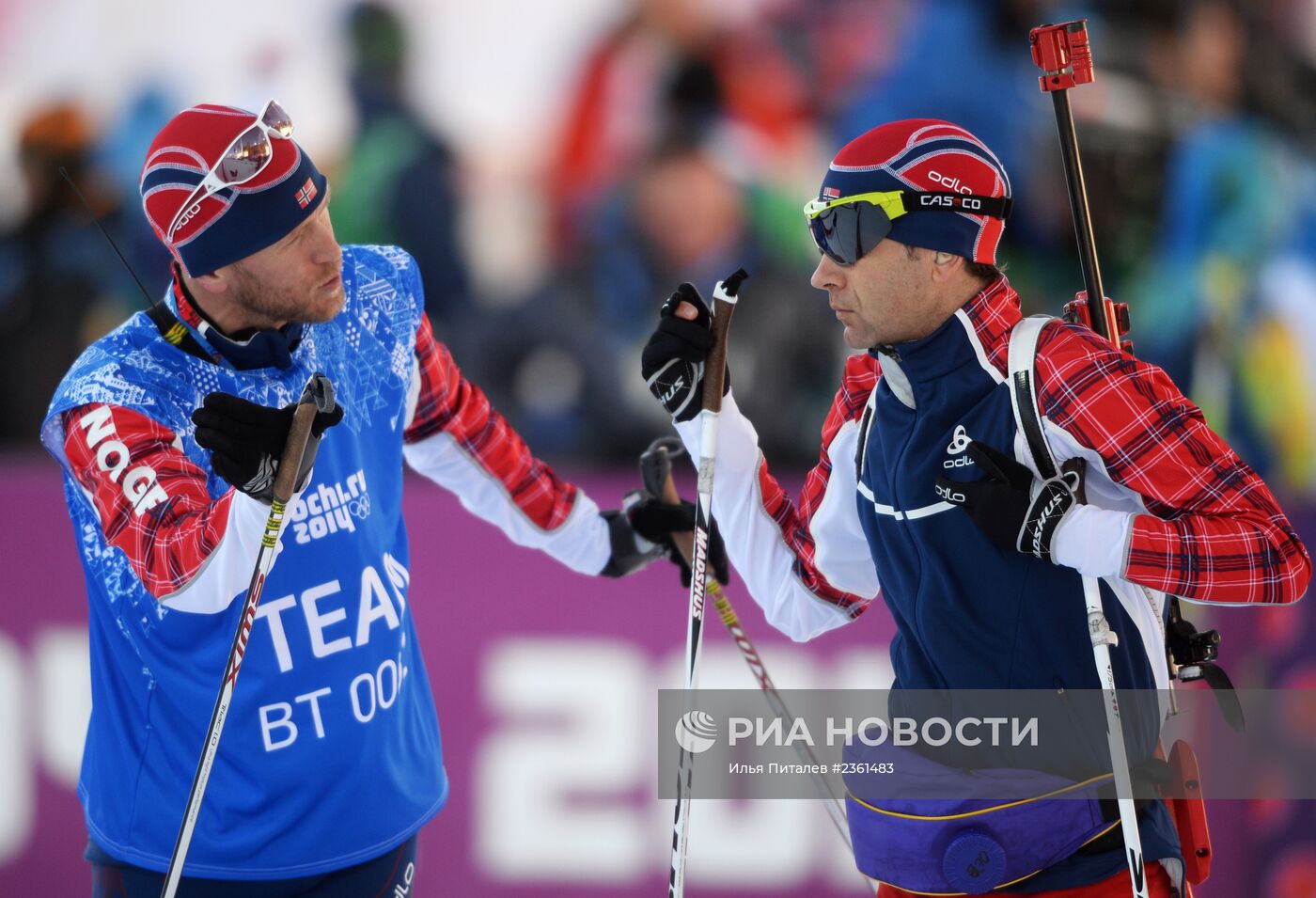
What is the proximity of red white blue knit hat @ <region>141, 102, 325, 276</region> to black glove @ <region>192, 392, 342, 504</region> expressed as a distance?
0.42m

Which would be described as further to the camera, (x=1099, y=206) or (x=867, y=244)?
Result: (x=1099, y=206)

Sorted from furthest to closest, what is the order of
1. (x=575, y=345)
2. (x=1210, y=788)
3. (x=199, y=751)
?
(x=575, y=345) → (x=1210, y=788) → (x=199, y=751)

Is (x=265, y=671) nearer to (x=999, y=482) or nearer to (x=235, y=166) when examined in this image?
(x=235, y=166)

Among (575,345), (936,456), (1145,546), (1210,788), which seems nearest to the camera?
(1145,546)

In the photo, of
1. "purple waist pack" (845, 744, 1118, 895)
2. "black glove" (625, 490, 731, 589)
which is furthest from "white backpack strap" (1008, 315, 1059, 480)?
"black glove" (625, 490, 731, 589)

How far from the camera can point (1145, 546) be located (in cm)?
250

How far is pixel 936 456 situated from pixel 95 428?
1552 mm

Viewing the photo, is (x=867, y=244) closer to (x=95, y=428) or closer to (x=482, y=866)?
(x=95, y=428)

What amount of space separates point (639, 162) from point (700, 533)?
318 centimetres

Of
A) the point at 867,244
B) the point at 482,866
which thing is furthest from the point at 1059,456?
the point at 482,866

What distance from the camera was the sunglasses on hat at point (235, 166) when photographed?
2840 millimetres

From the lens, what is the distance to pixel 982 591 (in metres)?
2.71

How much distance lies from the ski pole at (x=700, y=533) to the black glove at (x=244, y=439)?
0.84m

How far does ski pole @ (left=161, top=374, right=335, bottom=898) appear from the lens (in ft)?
8.54
